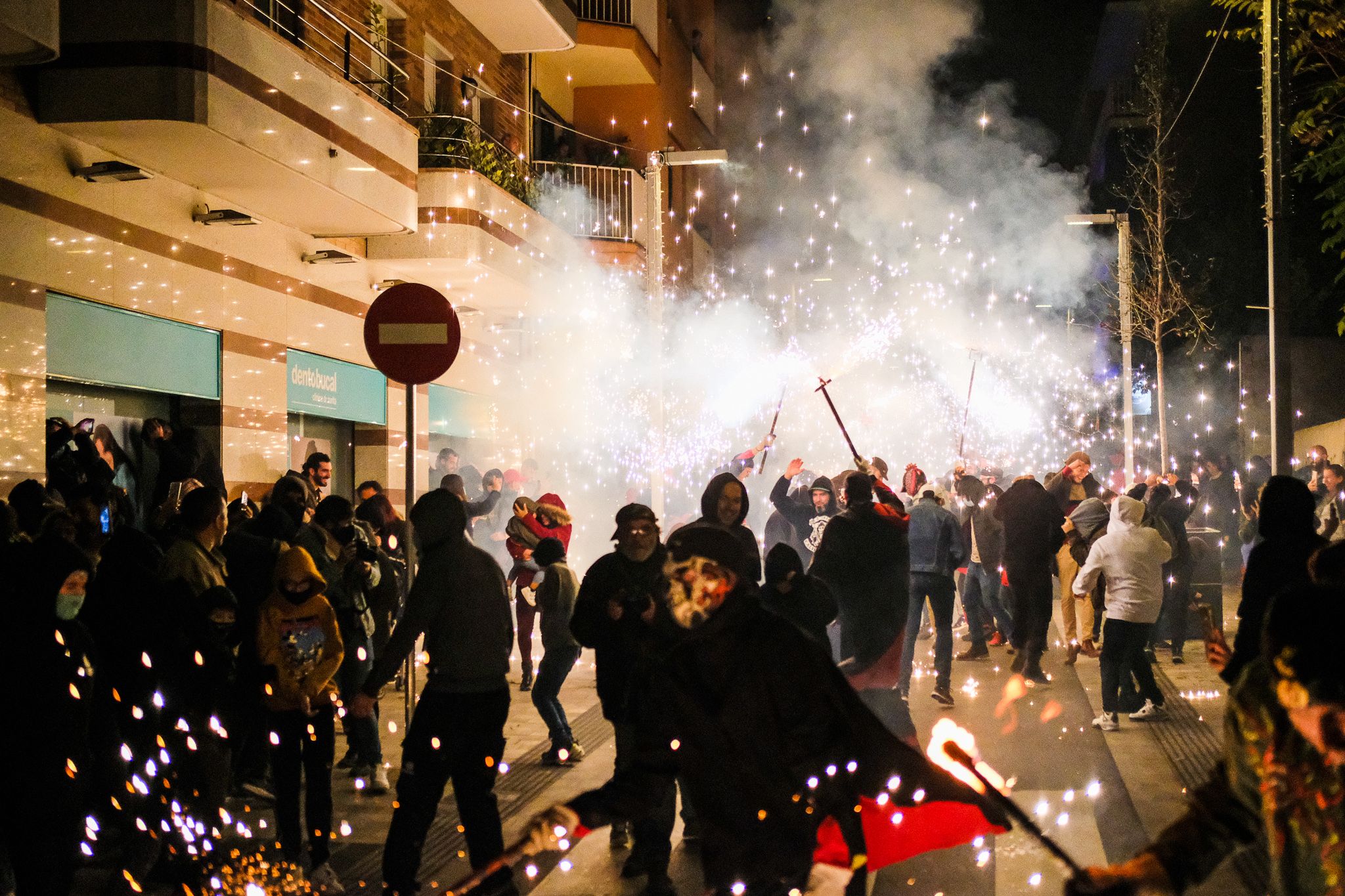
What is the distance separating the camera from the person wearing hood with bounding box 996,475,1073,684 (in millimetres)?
11508

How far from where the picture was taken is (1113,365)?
3956 cm

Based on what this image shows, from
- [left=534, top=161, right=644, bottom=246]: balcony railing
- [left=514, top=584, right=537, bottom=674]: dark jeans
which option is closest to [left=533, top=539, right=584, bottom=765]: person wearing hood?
[left=514, top=584, right=537, bottom=674]: dark jeans

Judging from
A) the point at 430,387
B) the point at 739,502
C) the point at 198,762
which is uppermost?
the point at 430,387

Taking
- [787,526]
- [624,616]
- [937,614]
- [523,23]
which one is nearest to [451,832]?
[624,616]

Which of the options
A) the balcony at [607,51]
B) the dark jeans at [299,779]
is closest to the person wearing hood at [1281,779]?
the dark jeans at [299,779]

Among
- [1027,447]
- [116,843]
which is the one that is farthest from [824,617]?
[1027,447]

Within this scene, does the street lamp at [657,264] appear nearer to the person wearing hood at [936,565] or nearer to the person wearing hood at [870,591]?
the person wearing hood at [936,565]

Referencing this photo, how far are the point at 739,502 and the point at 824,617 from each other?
0.97 meters

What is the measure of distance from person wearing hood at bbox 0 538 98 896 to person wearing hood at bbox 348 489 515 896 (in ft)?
3.60

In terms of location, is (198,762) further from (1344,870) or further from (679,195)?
(679,195)

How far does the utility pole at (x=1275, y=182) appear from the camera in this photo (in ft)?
34.6

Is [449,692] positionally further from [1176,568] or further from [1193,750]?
[1176,568]

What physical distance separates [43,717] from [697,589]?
9.41 ft

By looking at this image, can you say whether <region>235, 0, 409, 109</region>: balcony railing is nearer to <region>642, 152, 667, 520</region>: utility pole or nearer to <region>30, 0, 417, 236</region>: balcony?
<region>30, 0, 417, 236</region>: balcony
